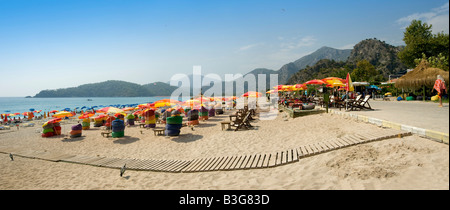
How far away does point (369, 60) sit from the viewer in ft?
316

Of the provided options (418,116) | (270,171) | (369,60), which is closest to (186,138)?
(270,171)

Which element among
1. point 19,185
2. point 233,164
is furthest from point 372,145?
point 19,185

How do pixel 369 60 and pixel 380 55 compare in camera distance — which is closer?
pixel 380 55

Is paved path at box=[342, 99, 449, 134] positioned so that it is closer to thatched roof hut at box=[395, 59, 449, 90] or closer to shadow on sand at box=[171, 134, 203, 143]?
shadow on sand at box=[171, 134, 203, 143]

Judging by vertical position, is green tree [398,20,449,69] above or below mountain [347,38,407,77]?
below

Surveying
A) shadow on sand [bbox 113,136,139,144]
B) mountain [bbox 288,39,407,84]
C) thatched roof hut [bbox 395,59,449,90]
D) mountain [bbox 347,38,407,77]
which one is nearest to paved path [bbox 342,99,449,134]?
thatched roof hut [bbox 395,59,449,90]

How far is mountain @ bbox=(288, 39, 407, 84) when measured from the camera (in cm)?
8321

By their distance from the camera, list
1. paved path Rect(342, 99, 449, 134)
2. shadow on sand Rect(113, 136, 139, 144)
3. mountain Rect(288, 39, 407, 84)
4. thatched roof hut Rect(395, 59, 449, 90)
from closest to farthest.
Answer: paved path Rect(342, 99, 449, 134), shadow on sand Rect(113, 136, 139, 144), thatched roof hut Rect(395, 59, 449, 90), mountain Rect(288, 39, 407, 84)

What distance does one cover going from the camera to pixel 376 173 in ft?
11.6

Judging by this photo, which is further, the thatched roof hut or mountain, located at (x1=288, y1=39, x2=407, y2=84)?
mountain, located at (x1=288, y1=39, x2=407, y2=84)

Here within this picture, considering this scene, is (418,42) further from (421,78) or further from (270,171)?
(270,171)

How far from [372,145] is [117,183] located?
6.36m

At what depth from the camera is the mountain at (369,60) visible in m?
83.2
